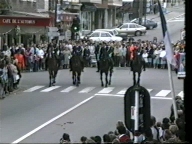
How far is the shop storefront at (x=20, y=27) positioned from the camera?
41219mm

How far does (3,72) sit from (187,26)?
813 inches

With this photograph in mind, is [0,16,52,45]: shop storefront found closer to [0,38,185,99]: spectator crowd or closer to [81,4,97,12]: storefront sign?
[0,38,185,99]: spectator crowd

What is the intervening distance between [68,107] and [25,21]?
18.8 metres

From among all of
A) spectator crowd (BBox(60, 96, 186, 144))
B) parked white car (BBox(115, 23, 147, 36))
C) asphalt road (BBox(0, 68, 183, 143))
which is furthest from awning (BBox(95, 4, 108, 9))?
spectator crowd (BBox(60, 96, 186, 144))

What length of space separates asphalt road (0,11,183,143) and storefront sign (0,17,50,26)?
5572 mm

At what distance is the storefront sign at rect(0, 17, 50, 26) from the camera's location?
40725 mm

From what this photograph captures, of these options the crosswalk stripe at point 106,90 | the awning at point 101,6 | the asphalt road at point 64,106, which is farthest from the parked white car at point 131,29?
the crosswalk stripe at point 106,90

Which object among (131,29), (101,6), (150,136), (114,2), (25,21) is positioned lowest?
(150,136)

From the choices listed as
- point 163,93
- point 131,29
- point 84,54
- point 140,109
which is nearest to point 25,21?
point 84,54

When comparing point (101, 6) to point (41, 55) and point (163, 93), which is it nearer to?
point (41, 55)

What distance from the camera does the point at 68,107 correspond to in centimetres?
2458

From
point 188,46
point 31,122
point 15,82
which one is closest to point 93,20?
point 15,82

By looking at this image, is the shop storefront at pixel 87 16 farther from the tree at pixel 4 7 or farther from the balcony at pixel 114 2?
the tree at pixel 4 7

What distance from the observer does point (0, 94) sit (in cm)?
2727
